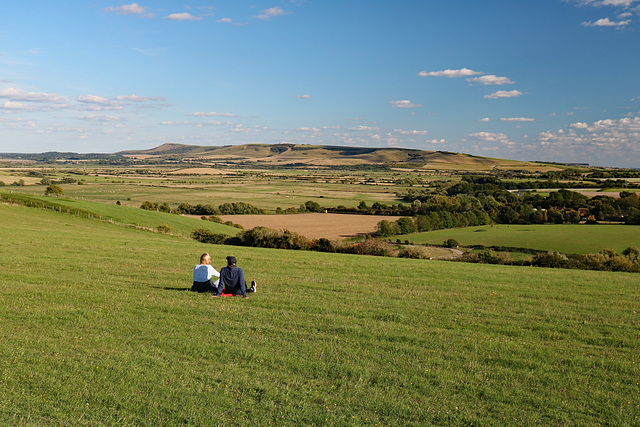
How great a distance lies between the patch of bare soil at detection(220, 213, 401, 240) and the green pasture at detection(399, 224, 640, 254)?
10.4 m

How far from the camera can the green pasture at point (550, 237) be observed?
72.0 meters

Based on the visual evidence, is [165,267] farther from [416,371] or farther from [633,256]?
[633,256]

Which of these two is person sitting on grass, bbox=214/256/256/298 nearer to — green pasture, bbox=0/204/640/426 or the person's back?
the person's back

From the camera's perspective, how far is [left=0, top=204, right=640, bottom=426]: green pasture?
7.51 meters

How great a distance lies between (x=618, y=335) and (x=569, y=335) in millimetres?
1379

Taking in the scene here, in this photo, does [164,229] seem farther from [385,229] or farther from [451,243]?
[451,243]

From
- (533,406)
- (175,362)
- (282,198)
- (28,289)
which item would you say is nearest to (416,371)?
(533,406)

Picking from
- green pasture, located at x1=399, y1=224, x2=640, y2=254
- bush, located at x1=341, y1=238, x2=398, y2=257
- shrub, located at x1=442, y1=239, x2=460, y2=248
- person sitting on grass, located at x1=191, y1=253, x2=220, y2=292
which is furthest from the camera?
shrub, located at x1=442, y1=239, x2=460, y2=248

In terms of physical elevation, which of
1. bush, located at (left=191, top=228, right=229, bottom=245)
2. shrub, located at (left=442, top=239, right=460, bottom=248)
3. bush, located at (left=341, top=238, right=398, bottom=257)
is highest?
bush, located at (left=341, top=238, right=398, bottom=257)

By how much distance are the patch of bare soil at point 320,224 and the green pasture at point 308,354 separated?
5720 centimetres

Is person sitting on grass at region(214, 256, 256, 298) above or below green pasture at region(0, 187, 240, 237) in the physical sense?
above

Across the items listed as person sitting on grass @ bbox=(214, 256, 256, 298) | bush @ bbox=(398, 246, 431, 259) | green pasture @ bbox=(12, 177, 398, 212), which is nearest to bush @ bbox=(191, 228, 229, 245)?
bush @ bbox=(398, 246, 431, 259)

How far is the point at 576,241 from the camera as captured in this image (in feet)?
247

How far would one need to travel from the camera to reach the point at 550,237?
78938mm
